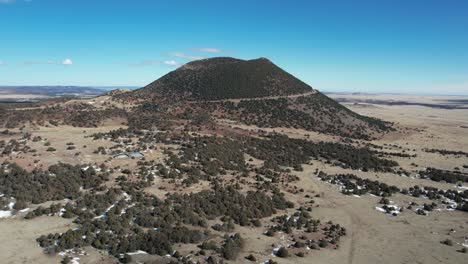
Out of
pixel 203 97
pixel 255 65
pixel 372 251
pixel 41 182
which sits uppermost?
pixel 255 65

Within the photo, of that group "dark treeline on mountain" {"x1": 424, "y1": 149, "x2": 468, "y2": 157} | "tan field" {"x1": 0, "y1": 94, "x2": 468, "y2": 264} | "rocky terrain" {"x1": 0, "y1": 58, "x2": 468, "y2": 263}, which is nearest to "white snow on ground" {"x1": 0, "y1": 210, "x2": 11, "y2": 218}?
"rocky terrain" {"x1": 0, "y1": 58, "x2": 468, "y2": 263}

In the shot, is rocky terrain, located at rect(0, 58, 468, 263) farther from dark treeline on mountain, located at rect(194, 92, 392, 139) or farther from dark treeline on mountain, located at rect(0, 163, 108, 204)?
dark treeline on mountain, located at rect(194, 92, 392, 139)

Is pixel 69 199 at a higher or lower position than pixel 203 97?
lower

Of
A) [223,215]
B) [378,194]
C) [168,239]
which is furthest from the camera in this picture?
[378,194]

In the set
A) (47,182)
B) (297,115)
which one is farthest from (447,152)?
(47,182)

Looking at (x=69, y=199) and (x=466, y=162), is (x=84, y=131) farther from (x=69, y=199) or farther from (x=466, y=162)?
(x=466, y=162)

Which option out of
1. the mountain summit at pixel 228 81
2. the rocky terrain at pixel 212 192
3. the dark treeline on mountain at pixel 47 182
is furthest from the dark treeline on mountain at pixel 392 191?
the mountain summit at pixel 228 81

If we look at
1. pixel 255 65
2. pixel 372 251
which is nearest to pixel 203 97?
pixel 255 65

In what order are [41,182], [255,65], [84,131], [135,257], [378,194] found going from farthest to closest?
[255,65] < [84,131] < [378,194] < [41,182] < [135,257]

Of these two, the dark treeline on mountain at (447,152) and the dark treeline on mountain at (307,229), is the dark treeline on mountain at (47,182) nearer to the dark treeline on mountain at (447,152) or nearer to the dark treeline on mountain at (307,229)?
the dark treeline on mountain at (307,229)
